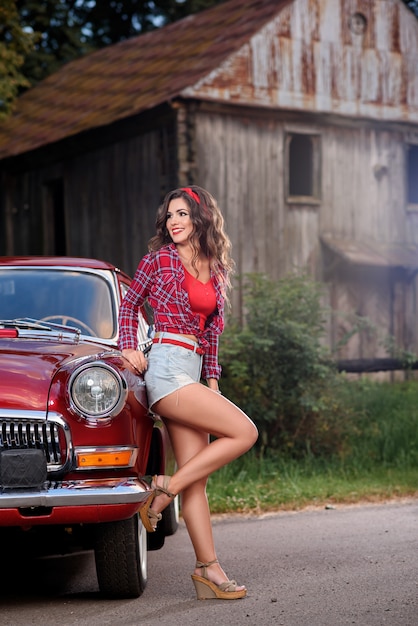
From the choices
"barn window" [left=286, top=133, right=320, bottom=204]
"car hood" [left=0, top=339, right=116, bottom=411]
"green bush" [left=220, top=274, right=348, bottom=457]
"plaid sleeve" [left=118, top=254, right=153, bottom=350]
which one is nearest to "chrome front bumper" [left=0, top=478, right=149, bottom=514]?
"car hood" [left=0, top=339, right=116, bottom=411]

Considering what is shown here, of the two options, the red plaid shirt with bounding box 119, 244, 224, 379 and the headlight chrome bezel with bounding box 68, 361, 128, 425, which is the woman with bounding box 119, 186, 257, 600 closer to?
the red plaid shirt with bounding box 119, 244, 224, 379

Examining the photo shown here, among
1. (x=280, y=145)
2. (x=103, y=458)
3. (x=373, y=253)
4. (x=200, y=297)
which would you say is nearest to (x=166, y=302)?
(x=200, y=297)

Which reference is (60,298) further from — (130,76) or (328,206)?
(130,76)

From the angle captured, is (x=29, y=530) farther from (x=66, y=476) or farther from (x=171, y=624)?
(x=171, y=624)

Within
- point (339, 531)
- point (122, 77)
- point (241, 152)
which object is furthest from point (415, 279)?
point (339, 531)

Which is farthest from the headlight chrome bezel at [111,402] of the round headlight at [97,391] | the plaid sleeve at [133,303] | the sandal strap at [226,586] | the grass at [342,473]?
the grass at [342,473]

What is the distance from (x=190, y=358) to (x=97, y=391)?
0.47m

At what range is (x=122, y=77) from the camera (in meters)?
20.3

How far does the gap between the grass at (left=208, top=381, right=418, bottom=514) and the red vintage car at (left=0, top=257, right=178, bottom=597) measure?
282 cm

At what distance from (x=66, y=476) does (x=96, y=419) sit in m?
0.27

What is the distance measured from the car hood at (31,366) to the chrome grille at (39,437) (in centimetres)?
7

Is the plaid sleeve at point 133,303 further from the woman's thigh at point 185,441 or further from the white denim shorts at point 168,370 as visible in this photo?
the woman's thigh at point 185,441

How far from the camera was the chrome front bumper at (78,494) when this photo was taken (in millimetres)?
4668

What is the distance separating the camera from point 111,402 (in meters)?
4.95
